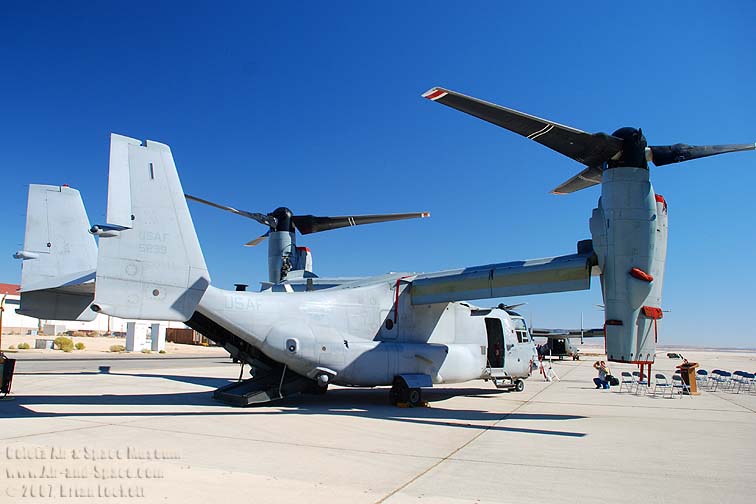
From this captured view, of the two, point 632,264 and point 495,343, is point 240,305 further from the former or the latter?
point 495,343

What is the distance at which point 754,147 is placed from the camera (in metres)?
11.2

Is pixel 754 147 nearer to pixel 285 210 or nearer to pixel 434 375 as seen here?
pixel 434 375

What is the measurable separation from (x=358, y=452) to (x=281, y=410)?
471 centimetres

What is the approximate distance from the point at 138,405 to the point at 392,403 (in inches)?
240

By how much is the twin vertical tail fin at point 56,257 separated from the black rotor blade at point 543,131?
883 cm

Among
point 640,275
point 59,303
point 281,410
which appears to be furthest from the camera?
point 59,303

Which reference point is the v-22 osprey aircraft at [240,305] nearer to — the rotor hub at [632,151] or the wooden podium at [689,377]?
the rotor hub at [632,151]

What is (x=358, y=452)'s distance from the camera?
295 inches

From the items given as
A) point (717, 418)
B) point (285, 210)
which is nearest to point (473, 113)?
point (717, 418)

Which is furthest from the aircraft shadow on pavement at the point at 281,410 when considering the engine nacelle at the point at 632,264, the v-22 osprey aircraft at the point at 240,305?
the engine nacelle at the point at 632,264

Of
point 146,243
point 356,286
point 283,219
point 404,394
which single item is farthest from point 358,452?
point 283,219

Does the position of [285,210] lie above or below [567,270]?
above

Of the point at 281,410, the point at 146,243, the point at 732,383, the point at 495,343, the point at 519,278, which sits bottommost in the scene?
the point at 732,383

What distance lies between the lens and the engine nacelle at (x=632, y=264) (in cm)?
1063
